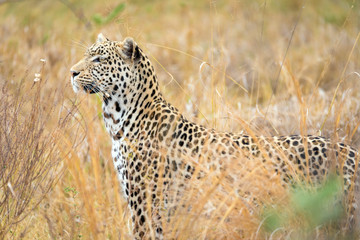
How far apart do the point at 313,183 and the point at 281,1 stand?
48.3ft

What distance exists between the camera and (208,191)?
12.5ft

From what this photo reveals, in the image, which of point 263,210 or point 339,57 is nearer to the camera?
point 263,210

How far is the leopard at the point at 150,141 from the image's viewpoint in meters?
4.75

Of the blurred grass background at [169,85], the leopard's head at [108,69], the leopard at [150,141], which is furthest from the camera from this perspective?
the leopard's head at [108,69]

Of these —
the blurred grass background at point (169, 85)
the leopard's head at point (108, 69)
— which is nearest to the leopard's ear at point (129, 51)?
the leopard's head at point (108, 69)

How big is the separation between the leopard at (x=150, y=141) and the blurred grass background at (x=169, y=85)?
0.53 feet

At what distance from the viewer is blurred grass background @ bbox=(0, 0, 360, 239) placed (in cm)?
460

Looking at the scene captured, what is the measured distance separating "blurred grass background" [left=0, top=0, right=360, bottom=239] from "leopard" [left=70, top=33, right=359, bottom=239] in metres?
0.16

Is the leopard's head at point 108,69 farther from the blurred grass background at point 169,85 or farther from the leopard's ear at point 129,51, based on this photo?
the blurred grass background at point 169,85

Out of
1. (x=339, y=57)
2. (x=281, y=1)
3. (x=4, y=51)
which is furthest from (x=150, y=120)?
(x=281, y=1)

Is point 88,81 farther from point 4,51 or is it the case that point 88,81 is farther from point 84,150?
point 4,51

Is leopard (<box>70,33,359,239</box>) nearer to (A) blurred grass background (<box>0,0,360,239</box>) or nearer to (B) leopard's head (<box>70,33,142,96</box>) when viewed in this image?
(B) leopard's head (<box>70,33,142,96</box>)

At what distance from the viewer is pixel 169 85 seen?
9.85 metres

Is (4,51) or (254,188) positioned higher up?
(4,51)
